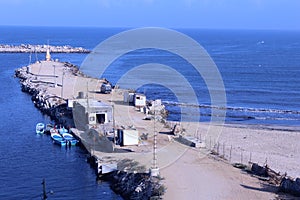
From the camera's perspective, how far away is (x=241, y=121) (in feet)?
136

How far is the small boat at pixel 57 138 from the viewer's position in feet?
104

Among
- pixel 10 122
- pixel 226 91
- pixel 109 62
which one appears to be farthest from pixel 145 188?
pixel 109 62

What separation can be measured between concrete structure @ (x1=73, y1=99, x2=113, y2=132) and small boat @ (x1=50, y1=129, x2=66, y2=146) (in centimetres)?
190

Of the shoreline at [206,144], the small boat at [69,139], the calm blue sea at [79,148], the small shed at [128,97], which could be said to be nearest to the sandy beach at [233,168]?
the shoreline at [206,144]

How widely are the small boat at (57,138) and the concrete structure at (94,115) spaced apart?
190cm

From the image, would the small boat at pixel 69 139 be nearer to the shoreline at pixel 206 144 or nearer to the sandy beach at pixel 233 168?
the shoreline at pixel 206 144

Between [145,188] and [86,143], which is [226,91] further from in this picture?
[145,188]

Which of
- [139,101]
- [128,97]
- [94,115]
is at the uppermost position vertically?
[128,97]

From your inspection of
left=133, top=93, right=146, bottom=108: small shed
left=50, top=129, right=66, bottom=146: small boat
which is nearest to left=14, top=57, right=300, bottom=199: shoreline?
left=133, top=93, right=146, bottom=108: small shed

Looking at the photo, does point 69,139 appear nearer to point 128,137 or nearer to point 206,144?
point 128,137

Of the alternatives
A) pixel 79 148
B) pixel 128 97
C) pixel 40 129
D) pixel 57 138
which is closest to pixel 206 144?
pixel 79 148

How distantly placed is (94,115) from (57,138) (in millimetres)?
3066

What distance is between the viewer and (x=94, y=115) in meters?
33.8

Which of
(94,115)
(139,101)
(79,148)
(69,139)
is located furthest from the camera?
(139,101)
